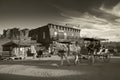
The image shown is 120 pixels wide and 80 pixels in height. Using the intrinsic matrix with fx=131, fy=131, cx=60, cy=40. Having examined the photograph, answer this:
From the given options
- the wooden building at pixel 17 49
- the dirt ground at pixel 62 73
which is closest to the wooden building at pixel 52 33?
the wooden building at pixel 17 49

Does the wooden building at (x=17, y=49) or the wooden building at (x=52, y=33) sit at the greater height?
the wooden building at (x=52, y=33)

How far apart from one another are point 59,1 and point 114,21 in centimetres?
278

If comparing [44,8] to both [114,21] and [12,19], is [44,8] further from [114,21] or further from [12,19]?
[114,21]

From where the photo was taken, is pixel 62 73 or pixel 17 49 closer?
pixel 62 73

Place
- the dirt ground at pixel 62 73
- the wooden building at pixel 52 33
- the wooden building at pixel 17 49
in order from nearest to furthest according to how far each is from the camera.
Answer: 1. the dirt ground at pixel 62 73
2. the wooden building at pixel 17 49
3. the wooden building at pixel 52 33

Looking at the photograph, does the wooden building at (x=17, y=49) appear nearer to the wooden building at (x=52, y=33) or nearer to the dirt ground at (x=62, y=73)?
the wooden building at (x=52, y=33)

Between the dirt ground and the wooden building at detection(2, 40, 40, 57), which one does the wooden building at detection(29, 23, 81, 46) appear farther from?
the dirt ground

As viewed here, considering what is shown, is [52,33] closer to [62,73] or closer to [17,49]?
[17,49]

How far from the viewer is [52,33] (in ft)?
55.1

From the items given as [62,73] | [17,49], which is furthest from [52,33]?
[62,73]

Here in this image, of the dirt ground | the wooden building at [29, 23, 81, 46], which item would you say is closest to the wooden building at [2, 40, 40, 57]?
the wooden building at [29, 23, 81, 46]

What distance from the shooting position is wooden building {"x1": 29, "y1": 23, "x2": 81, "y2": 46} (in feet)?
51.9

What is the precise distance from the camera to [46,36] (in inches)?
669

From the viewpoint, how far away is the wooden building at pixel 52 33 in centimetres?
1581
